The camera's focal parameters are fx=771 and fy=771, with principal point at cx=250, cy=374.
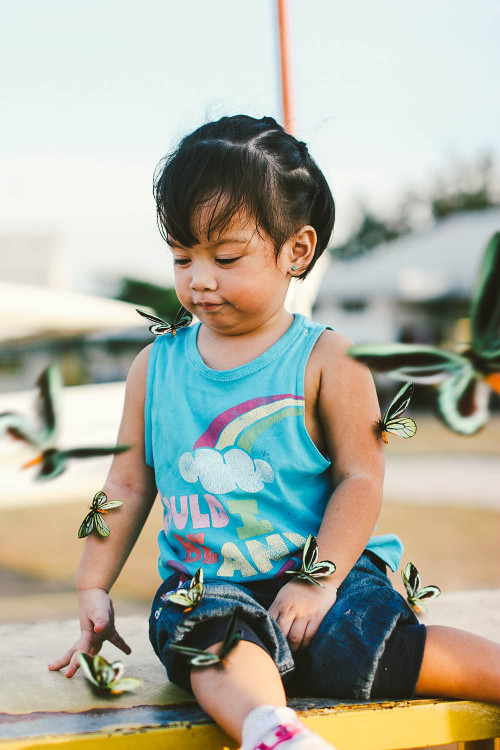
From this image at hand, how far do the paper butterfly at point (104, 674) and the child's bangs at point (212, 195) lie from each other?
0.50 meters

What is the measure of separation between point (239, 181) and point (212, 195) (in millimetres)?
39

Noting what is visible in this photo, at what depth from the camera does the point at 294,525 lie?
3.23ft

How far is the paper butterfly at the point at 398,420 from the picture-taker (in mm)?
962

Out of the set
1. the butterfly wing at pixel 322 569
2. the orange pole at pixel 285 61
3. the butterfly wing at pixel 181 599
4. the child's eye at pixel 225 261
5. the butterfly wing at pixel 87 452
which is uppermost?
the orange pole at pixel 285 61

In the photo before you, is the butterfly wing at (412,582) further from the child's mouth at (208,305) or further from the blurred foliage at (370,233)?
the blurred foliage at (370,233)

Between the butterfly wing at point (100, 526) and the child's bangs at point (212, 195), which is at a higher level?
the child's bangs at point (212, 195)

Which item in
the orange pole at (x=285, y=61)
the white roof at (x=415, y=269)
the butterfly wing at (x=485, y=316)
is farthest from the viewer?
the white roof at (x=415, y=269)

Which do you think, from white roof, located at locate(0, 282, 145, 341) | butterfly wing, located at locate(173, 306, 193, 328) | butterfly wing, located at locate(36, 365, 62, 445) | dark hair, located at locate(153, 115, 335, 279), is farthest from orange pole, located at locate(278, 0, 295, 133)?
white roof, located at locate(0, 282, 145, 341)

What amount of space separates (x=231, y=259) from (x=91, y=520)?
1.29ft

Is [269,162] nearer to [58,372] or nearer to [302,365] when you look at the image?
[302,365]

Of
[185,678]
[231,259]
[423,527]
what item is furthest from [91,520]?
[423,527]

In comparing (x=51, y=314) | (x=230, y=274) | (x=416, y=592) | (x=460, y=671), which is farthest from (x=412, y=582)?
(x=51, y=314)

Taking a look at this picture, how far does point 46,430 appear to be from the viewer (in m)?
1.00

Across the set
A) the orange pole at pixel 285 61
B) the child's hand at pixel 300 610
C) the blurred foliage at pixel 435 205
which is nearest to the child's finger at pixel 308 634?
the child's hand at pixel 300 610
